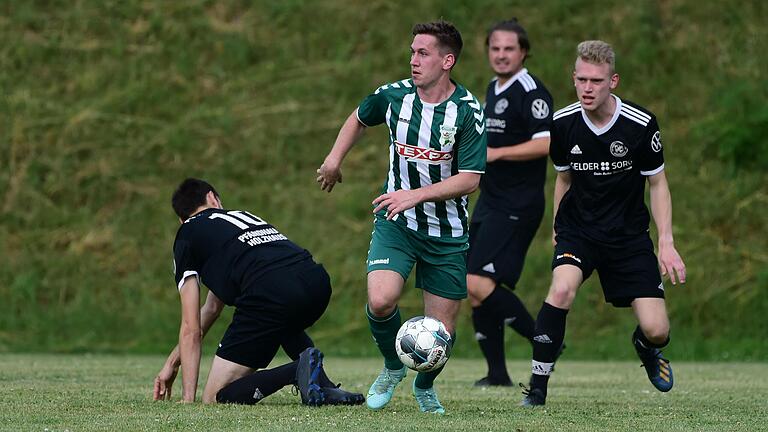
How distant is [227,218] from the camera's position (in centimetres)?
688

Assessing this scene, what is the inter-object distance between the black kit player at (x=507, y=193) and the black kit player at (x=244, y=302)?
2.62m

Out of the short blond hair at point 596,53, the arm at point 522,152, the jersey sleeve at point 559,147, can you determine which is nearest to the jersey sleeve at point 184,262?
the jersey sleeve at point 559,147

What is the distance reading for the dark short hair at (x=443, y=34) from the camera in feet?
21.7

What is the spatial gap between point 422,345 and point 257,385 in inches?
37.4

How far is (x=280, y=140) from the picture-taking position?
53.3 feet

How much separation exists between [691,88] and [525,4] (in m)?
2.59

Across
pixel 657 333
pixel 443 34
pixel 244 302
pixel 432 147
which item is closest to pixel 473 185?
pixel 432 147

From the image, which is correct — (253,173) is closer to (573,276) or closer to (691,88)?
(691,88)

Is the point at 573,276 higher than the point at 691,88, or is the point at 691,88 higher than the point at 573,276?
the point at 691,88

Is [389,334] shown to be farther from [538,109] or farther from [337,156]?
[538,109]

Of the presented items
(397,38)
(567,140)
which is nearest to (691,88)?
(397,38)

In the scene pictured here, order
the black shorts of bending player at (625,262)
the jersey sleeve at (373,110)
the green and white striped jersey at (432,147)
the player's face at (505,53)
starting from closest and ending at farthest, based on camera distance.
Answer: the green and white striped jersey at (432,147)
the jersey sleeve at (373,110)
the black shorts of bending player at (625,262)
the player's face at (505,53)

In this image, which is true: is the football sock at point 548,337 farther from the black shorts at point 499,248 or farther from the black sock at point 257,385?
the black shorts at point 499,248

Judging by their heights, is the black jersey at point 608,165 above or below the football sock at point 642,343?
above
